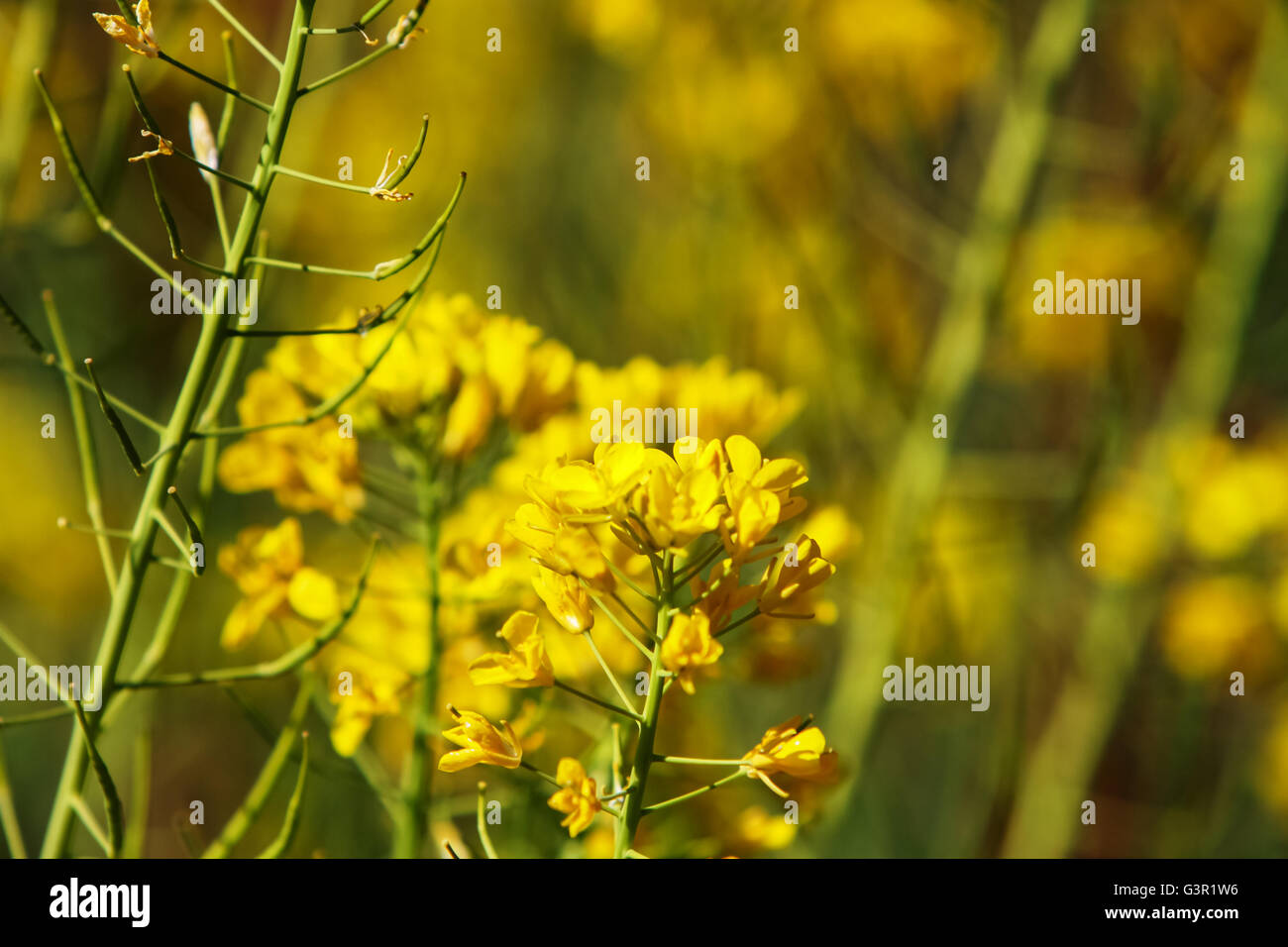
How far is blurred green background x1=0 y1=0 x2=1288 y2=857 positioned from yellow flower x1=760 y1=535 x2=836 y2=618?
1.49 ft

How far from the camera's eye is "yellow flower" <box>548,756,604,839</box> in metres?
0.53

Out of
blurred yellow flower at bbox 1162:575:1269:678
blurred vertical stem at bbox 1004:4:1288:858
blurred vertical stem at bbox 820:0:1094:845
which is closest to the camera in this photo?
blurred vertical stem at bbox 820:0:1094:845

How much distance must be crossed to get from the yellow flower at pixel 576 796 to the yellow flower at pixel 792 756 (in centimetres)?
9

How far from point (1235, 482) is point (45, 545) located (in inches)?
86.8

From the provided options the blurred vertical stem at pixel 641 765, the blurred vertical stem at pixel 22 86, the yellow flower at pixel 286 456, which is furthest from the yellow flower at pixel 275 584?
the blurred vertical stem at pixel 22 86

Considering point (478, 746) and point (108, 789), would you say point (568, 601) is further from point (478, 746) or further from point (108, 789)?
point (108, 789)

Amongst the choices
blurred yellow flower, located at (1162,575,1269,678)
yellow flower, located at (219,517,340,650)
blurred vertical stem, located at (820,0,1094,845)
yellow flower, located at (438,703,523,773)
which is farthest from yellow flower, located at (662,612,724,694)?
blurred yellow flower, located at (1162,575,1269,678)

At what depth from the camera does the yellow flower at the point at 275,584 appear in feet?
2.41

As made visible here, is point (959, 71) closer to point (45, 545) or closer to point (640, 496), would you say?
point (640, 496)

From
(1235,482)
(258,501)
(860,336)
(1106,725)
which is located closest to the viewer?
(860,336)

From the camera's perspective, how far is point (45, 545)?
195 cm

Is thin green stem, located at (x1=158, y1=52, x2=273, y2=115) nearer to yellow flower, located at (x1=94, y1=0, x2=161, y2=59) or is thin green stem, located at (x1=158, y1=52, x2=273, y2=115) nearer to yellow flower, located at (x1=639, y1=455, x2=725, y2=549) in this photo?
yellow flower, located at (x1=94, y1=0, x2=161, y2=59)

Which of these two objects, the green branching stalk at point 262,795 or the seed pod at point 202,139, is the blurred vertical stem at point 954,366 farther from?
the seed pod at point 202,139
